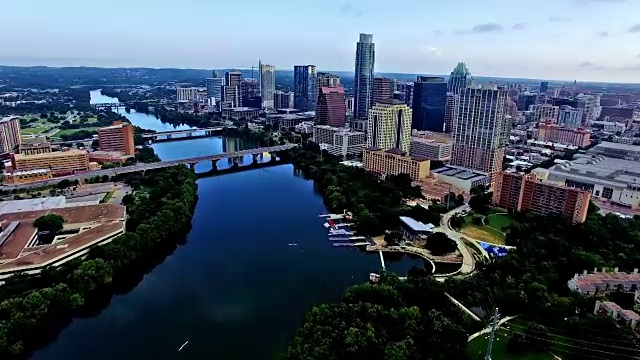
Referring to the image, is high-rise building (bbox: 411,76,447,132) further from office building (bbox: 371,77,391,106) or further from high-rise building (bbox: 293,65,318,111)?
high-rise building (bbox: 293,65,318,111)

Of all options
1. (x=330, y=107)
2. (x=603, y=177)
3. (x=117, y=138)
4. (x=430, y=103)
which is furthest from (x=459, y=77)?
(x=117, y=138)

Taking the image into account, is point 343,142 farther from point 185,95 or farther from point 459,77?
point 185,95

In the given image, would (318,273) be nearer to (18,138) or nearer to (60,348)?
(60,348)

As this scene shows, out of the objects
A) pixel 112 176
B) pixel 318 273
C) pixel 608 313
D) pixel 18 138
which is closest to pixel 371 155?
pixel 318 273

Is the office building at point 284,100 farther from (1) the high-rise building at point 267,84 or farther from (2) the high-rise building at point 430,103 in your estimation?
(2) the high-rise building at point 430,103

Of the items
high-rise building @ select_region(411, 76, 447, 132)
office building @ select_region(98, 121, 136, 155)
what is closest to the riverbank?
office building @ select_region(98, 121, 136, 155)

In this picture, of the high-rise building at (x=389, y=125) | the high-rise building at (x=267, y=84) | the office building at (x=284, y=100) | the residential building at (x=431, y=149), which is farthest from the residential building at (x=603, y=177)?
the high-rise building at (x=267, y=84)
